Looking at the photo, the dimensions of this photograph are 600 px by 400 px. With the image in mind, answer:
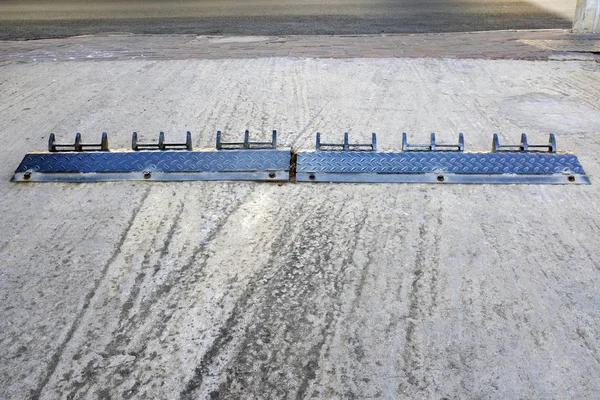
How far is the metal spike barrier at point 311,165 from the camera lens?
3.23 metres

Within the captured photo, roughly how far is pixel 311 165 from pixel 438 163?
69 centimetres

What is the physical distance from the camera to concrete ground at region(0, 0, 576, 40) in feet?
28.8

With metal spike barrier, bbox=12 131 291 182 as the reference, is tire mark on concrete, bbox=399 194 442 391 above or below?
below

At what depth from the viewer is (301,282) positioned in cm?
238

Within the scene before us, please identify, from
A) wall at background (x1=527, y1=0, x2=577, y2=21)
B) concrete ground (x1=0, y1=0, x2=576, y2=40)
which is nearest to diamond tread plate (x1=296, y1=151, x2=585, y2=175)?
concrete ground (x1=0, y1=0, x2=576, y2=40)

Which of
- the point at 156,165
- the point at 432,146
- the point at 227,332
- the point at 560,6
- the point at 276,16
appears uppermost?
the point at 560,6

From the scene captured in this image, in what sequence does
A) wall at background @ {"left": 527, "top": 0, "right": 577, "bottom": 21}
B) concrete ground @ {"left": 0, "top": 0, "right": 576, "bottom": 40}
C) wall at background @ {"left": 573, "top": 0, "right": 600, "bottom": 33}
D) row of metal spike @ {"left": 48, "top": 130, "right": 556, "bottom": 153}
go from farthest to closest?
wall at background @ {"left": 527, "top": 0, "right": 577, "bottom": 21}, concrete ground @ {"left": 0, "top": 0, "right": 576, "bottom": 40}, wall at background @ {"left": 573, "top": 0, "right": 600, "bottom": 33}, row of metal spike @ {"left": 48, "top": 130, "right": 556, "bottom": 153}

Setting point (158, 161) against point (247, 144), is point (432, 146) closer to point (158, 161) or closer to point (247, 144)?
point (247, 144)

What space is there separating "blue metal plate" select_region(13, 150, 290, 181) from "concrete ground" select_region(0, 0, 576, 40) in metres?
5.27

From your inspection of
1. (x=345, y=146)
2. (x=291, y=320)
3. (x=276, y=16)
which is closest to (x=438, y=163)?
(x=345, y=146)

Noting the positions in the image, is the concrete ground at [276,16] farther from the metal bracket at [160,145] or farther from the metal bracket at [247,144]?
the metal bracket at [160,145]

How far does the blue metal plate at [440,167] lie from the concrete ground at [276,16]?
5.29 m

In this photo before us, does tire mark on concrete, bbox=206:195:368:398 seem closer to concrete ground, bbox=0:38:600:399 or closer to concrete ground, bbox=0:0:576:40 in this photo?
concrete ground, bbox=0:38:600:399

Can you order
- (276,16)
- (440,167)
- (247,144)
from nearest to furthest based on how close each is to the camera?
(440,167)
(247,144)
(276,16)
